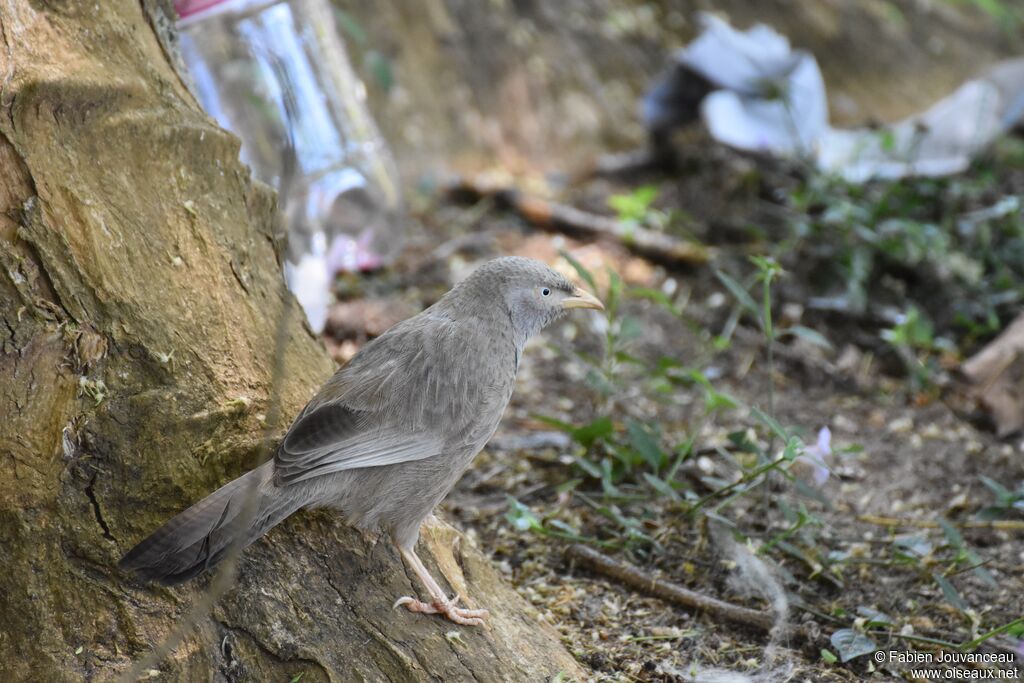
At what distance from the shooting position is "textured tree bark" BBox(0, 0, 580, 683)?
9.16ft

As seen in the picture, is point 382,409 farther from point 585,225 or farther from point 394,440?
point 585,225

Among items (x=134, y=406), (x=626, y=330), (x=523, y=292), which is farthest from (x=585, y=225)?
(x=134, y=406)

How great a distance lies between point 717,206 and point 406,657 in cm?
481

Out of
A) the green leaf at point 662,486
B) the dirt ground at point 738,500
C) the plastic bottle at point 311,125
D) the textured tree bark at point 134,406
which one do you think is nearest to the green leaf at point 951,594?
the dirt ground at point 738,500

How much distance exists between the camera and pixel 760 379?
17.7 feet

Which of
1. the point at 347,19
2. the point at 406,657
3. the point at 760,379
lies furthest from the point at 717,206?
the point at 406,657

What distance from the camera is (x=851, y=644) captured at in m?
3.23

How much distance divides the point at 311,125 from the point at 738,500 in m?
3.73

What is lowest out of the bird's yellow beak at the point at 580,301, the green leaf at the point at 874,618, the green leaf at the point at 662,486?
the green leaf at the point at 874,618

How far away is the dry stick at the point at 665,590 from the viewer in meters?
3.44

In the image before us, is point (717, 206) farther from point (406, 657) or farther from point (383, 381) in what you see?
point (406, 657)

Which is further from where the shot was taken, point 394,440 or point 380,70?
point 380,70

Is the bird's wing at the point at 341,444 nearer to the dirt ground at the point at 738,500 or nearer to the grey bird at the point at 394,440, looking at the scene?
the grey bird at the point at 394,440

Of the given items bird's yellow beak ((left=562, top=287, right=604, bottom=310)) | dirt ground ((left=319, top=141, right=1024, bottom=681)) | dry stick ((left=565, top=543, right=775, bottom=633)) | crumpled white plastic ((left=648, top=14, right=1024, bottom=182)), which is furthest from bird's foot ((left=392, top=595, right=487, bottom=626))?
crumpled white plastic ((left=648, top=14, right=1024, bottom=182))
